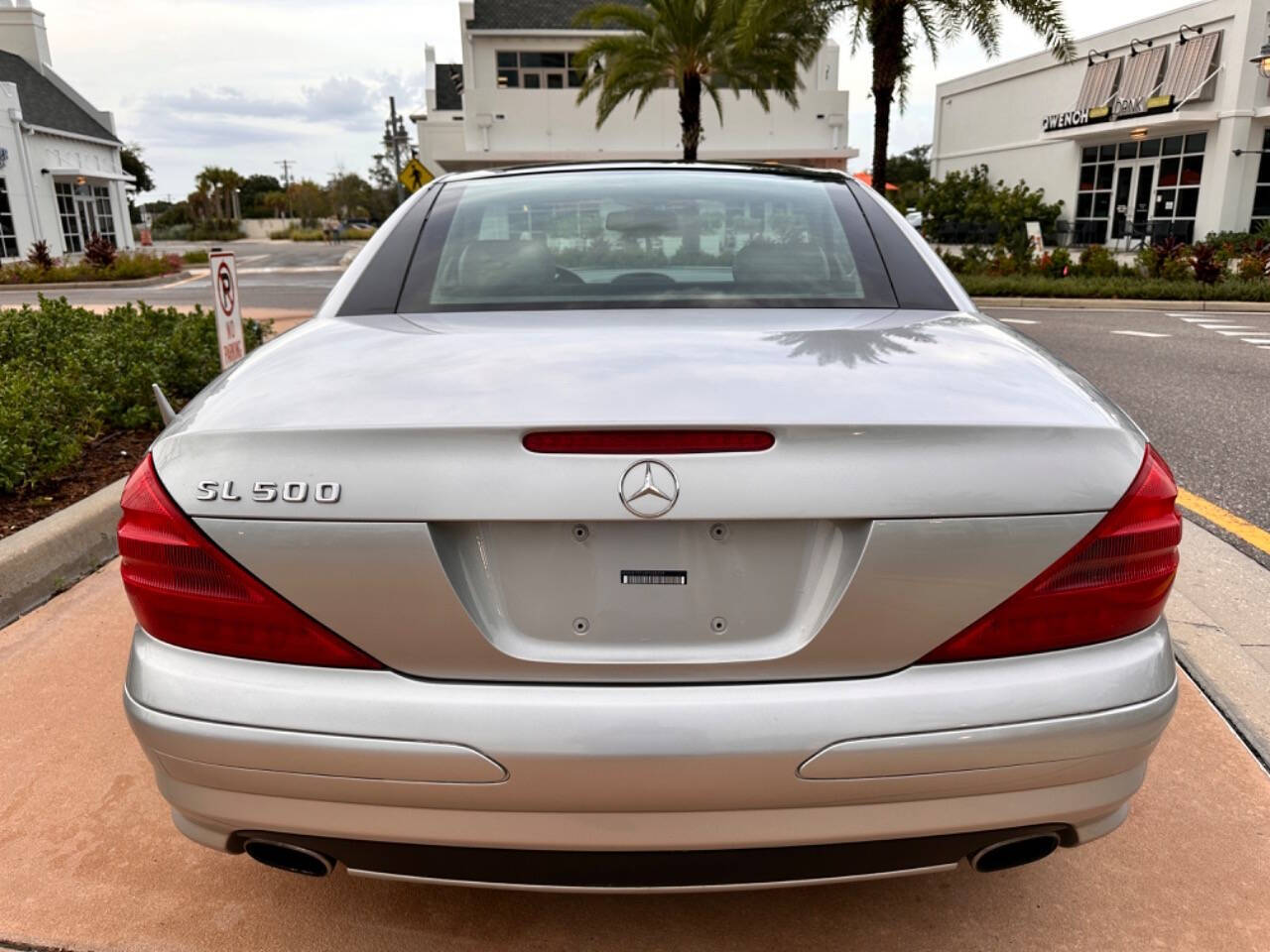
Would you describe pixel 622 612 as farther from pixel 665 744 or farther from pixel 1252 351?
pixel 1252 351

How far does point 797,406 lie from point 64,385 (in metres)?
5.02

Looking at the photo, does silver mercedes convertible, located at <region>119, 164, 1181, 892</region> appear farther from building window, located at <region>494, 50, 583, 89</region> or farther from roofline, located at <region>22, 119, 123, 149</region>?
roofline, located at <region>22, 119, 123, 149</region>

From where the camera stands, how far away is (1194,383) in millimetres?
9156

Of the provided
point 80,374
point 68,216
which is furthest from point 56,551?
point 68,216

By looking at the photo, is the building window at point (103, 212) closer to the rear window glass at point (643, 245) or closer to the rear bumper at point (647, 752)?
the rear window glass at point (643, 245)

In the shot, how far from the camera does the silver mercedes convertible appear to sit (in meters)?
1.61

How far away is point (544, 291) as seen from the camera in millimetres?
2441

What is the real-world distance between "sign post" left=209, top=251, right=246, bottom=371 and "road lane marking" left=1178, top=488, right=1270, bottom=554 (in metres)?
5.06

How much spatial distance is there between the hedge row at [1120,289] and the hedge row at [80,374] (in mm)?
14327

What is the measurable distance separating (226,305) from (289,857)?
442 centimetres

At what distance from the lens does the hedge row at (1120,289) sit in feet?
59.9

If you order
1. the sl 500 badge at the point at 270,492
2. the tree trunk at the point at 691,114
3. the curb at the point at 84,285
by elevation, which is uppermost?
the tree trunk at the point at 691,114

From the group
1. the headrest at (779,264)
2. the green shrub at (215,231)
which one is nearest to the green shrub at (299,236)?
the green shrub at (215,231)

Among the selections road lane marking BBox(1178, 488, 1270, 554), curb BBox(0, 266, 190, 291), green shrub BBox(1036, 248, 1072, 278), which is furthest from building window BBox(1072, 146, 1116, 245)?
road lane marking BBox(1178, 488, 1270, 554)
